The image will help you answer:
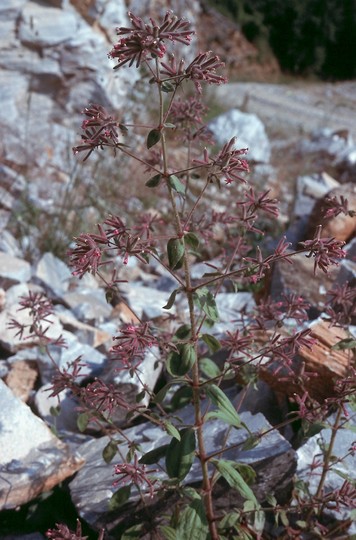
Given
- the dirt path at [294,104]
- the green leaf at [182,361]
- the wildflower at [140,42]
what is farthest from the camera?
the dirt path at [294,104]

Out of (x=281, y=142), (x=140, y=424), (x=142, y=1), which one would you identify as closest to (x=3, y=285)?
(x=140, y=424)

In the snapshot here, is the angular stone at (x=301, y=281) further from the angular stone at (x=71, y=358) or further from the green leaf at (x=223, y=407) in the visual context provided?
the green leaf at (x=223, y=407)

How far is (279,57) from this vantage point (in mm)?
21438

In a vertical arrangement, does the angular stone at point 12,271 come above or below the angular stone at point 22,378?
above

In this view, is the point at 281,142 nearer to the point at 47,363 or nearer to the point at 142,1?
the point at 142,1

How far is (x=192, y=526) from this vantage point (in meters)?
1.87

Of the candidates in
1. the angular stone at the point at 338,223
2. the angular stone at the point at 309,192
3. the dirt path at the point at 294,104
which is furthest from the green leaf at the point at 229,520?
the dirt path at the point at 294,104

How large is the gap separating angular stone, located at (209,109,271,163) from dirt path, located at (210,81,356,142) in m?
1.19

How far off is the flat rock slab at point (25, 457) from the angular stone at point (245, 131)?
5677 millimetres

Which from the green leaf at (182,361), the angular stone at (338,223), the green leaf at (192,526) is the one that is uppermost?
the green leaf at (182,361)

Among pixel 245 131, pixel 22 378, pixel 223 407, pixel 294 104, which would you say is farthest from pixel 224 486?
pixel 294 104

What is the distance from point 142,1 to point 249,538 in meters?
7.48

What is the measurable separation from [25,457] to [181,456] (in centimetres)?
68

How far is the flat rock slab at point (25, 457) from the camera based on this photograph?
7.18 ft
